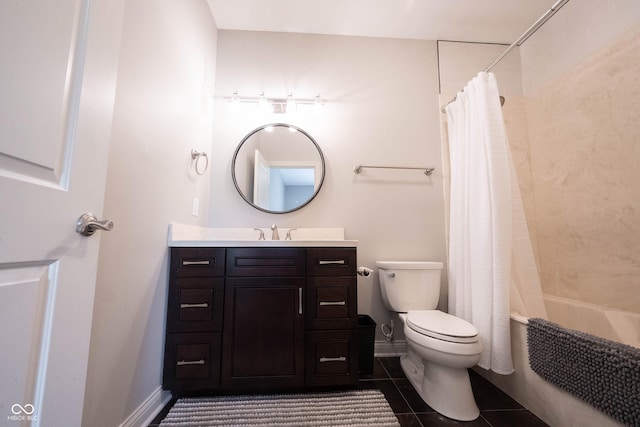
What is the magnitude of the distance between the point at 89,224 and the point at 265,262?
2.70 ft

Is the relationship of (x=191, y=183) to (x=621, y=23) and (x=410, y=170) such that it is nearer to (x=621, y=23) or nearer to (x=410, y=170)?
(x=410, y=170)

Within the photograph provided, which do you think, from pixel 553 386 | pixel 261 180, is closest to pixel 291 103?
pixel 261 180

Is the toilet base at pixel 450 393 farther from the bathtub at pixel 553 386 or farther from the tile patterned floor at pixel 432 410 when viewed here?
the bathtub at pixel 553 386

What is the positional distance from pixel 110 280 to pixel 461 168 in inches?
78.5

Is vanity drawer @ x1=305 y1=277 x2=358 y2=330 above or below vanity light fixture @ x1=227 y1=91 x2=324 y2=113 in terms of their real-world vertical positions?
below

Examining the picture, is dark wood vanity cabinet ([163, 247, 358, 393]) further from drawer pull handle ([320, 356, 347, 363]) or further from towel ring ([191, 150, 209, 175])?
towel ring ([191, 150, 209, 175])

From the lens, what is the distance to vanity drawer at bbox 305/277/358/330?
1.32 m

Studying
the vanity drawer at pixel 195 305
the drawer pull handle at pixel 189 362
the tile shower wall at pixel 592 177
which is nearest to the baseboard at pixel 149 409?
the drawer pull handle at pixel 189 362

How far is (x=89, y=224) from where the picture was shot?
600 mm

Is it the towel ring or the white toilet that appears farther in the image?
the towel ring

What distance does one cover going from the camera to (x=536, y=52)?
2.04 m

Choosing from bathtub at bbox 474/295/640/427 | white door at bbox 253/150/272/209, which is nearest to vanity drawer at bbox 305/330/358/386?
bathtub at bbox 474/295/640/427

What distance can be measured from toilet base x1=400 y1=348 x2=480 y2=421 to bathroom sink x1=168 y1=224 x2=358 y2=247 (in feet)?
2.62

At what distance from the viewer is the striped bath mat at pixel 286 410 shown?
3.67ft
